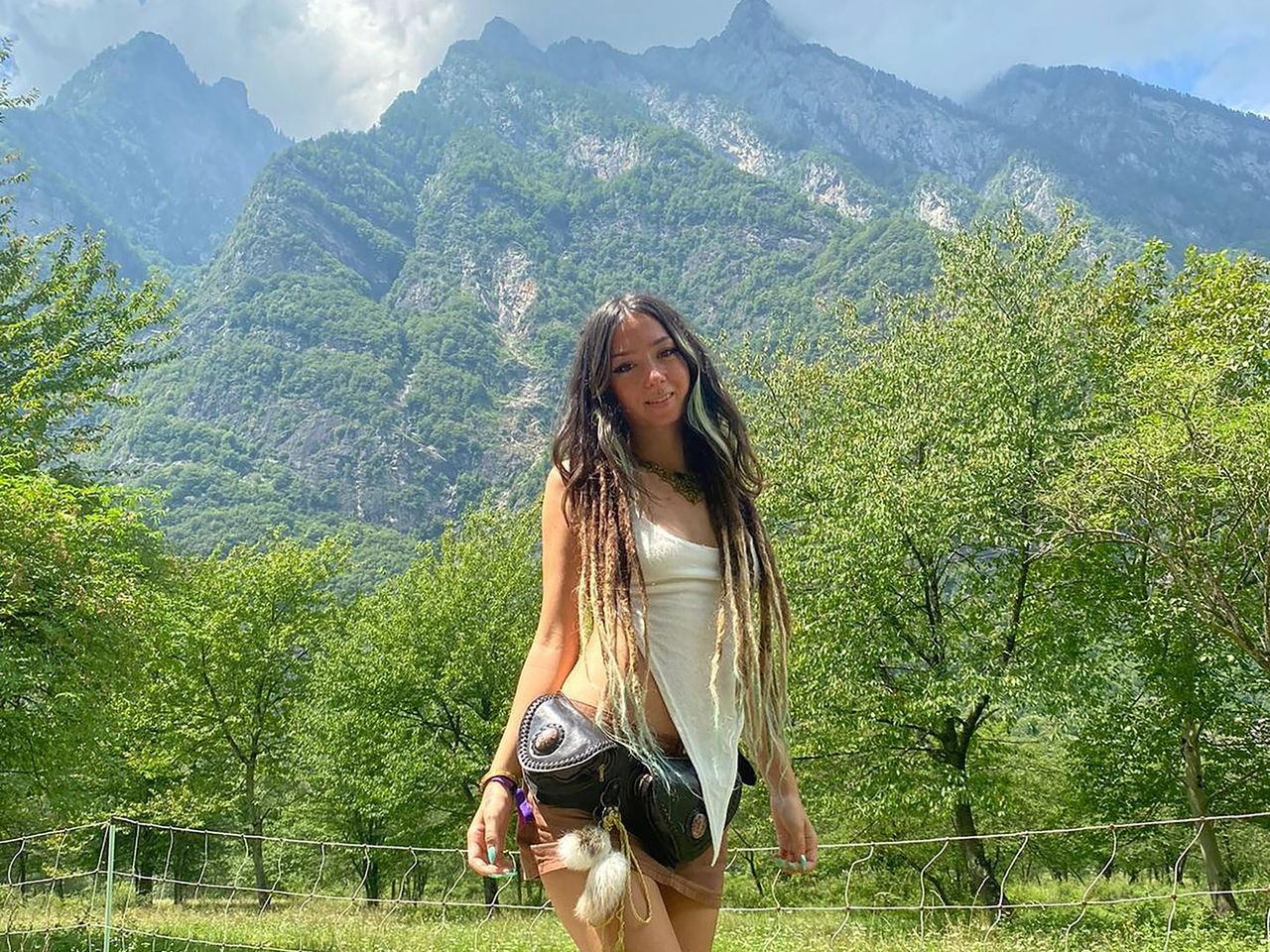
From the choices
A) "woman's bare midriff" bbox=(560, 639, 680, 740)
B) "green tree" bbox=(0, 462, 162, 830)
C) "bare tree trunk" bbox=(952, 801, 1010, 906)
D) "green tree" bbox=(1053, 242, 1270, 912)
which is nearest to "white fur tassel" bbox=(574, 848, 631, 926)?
"woman's bare midriff" bbox=(560, 639, 680, 740)

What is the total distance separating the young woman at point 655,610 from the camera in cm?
185

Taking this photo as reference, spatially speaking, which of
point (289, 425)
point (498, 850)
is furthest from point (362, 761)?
point (289, 425)

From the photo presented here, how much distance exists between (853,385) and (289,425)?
16912cm

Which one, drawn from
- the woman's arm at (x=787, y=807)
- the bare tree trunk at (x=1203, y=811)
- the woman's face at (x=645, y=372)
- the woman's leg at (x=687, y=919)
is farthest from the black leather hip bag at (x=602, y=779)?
the bare tree trunk at (x=1203, y=811)

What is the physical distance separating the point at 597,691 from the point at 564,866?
1.12 ft

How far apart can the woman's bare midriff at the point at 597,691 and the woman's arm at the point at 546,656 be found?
0.06 metres

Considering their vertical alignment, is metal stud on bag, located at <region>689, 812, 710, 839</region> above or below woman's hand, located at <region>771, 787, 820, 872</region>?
above

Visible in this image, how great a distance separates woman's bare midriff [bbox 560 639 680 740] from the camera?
6.22 feet

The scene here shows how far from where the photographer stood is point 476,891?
3456 centimetres

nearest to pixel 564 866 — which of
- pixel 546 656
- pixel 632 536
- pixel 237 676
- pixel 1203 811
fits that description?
pixel 546 656

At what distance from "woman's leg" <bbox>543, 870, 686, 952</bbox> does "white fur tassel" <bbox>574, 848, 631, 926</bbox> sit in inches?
1.3

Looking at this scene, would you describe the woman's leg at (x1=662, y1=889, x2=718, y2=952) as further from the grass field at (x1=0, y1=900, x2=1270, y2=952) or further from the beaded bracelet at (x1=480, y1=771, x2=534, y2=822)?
the grass field at (x1=0, y1=900, x2=1270, y2=952)

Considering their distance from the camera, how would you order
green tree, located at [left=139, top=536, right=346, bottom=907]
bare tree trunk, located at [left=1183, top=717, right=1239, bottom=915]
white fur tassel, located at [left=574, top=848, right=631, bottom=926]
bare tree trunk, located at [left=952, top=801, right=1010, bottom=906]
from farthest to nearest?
green tree, located at [left=139, top=536, right=346, bottom=907]
bare tree trunk, located at [left=952, top=801, right=1010, bottom=906]
bare tree trunk, located at [left=1183, top=717, right=1239, bottom=915]
white fur tassel, located at [left=574, top=848, right=631, bottom=926]

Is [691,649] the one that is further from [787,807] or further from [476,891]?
[476,891]
